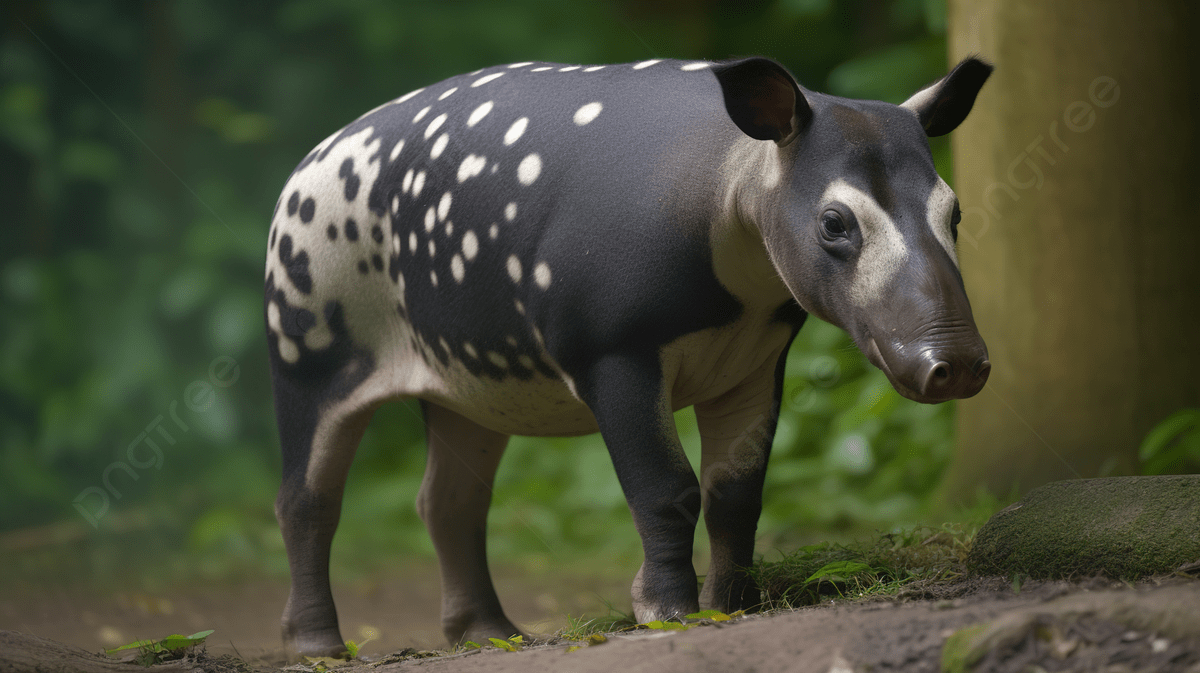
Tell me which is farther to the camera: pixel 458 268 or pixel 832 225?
pixel 458 268

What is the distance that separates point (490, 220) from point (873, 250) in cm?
109

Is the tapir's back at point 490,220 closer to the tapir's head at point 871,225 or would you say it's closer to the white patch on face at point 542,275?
the white patch on face at point 542,275

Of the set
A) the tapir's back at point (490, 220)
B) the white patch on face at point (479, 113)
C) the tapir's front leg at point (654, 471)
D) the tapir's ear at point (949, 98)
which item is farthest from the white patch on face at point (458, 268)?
the tapir's ear at point (949, 98)

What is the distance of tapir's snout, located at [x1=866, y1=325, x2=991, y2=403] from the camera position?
84.2 inches

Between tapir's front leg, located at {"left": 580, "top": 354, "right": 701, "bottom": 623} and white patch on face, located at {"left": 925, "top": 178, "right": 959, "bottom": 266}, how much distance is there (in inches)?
28.8

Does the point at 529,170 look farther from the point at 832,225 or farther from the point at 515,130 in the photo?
the point at 832,225

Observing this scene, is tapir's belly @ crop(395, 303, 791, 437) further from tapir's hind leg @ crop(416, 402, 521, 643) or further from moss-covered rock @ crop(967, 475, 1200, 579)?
moss-covered rock @ crop(967, 475, 1200, 579)

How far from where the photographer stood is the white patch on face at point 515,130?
2.97 m

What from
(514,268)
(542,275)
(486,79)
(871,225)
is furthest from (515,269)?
(871,225)

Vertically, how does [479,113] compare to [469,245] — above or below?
above

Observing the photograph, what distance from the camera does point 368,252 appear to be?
329 cm

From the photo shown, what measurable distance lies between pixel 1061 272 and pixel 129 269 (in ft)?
19.1

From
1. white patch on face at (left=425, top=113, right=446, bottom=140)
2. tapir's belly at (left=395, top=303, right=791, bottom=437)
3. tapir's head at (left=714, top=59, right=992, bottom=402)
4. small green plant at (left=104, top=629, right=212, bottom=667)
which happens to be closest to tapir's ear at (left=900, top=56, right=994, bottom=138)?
tapir's head at (left=714, top=59, right=992, bottom=402)

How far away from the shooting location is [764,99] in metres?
2.49
